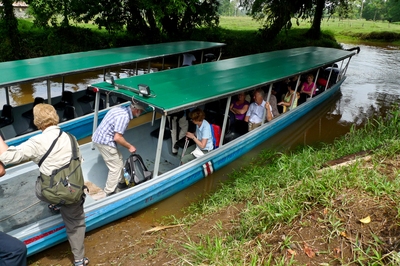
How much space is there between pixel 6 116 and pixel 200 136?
4479 mm

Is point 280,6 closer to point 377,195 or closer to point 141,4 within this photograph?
point 141,4

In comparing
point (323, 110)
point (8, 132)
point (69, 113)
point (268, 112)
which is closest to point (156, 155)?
point (268, 112)

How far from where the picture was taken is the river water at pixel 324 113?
230 inches

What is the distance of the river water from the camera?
5.84m

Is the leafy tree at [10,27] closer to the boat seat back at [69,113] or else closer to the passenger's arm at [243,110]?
the boat seat back at [69,113]

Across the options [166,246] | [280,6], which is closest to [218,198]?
[166,246]

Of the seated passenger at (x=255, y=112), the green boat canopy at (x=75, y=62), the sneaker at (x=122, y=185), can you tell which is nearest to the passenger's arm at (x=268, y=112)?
the seated passenger at (x=255, y=112)

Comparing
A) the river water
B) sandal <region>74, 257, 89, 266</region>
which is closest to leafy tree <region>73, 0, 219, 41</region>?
the river water

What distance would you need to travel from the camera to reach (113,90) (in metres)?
A: 5.41

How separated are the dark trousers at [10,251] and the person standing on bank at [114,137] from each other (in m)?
1.87

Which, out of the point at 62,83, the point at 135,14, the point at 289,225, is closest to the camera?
the point at 289,225

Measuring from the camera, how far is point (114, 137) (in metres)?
4.66

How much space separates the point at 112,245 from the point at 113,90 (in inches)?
96.2

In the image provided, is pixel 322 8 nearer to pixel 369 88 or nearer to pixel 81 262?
pixel 369 88
